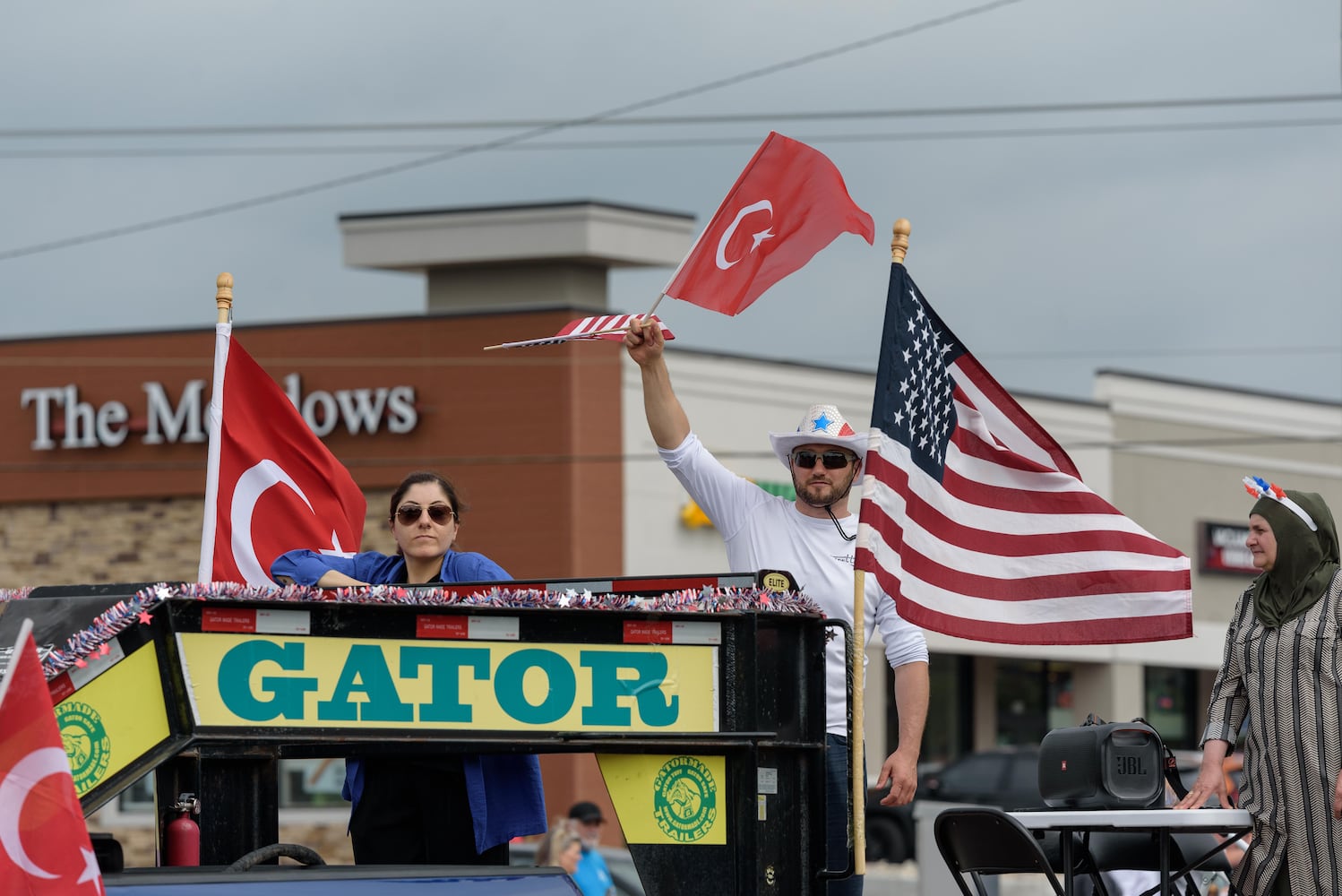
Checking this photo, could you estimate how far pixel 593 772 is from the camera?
2450cm

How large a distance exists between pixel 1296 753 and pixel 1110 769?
0.56 m

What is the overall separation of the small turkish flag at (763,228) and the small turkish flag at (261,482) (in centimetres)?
214

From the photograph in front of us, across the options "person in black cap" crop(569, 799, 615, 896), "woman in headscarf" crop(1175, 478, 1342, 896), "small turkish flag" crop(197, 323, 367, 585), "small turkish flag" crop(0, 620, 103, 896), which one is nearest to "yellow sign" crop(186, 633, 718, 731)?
"small turkish flag" crop(0, 620, 103, 896)

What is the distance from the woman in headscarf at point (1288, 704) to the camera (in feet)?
20.0

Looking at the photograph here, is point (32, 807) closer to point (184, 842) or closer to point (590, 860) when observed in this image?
point (184, 842)

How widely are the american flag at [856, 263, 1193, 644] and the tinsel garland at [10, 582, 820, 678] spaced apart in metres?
1.19

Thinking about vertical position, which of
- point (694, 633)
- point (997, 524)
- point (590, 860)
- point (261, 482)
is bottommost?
point (590, 860)

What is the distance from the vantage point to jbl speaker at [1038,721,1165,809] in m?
6.19

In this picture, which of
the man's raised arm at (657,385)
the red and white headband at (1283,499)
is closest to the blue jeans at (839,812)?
the man's raised arm at (657,385)

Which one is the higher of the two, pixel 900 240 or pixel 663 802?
pixel 900 240

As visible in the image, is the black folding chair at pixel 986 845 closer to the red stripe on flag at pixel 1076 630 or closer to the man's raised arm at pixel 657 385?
the red stripe on flag at pixel 1076 630

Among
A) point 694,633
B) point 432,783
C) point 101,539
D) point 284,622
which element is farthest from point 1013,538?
point 101,539

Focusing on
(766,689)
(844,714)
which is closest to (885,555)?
(844,714)

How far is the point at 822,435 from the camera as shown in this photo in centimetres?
628
